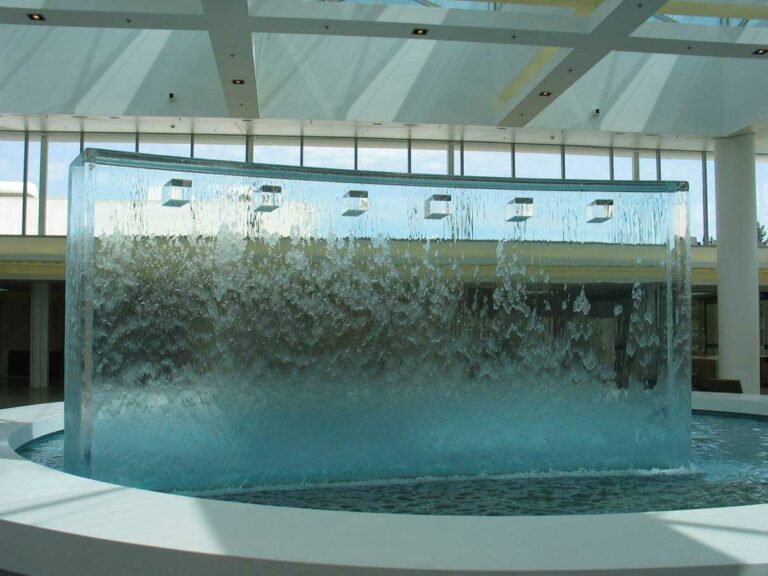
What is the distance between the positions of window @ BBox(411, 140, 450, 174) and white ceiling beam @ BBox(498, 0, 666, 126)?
383 cm

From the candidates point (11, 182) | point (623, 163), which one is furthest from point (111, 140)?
point (623, 163)

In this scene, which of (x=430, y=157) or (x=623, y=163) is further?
(x=623, y=163)

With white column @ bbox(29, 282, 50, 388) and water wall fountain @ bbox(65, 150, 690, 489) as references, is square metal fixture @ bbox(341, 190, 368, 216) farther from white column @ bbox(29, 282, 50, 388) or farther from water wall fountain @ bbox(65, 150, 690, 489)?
white column @ bbox(29, 282, 50, 388)

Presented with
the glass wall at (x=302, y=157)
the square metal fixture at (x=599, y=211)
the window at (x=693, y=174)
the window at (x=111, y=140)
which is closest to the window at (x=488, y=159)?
the glass wall at (x=302, y=157)

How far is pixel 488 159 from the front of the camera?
20.6m

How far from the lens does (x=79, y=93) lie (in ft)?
53.1

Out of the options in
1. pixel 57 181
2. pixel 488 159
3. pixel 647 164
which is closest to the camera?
pixel 57 181

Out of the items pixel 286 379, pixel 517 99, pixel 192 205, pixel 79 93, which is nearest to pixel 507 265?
pixel 286 379

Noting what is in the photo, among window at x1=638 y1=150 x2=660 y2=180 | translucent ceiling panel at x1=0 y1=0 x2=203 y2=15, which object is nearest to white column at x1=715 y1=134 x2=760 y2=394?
window at x1=638 y1=150 x2=660 y2=180

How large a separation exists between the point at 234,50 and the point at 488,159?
10212 millimetres

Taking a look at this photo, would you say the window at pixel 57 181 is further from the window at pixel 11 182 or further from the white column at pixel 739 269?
the white column at pixel 739 269

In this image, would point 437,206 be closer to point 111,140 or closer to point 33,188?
point 111,140

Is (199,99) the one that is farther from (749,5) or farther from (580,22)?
(749,5)

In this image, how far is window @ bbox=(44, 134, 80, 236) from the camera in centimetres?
1991
